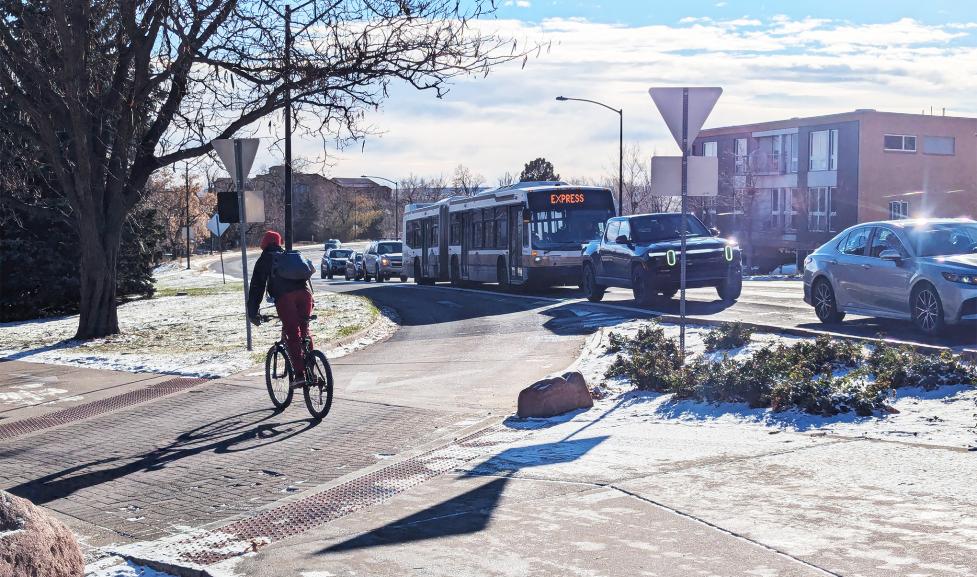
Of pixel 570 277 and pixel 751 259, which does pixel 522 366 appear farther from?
pixel 751 259

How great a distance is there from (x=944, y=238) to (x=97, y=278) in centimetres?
1349

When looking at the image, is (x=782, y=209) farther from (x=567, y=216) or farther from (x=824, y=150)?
(x=567, y=216)

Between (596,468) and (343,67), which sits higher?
(343,67)

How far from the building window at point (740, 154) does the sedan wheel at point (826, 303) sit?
53.0 m

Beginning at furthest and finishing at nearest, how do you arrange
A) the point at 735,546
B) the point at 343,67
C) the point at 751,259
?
the point at 751,259
the point at 343,67
the point at 735,546

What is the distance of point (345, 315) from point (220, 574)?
1746 cm

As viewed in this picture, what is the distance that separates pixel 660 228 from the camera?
22.3 meters

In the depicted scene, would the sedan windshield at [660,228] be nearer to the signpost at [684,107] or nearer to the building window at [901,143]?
the signpost at [684,107]

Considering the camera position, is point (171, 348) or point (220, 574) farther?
point (171, 348)

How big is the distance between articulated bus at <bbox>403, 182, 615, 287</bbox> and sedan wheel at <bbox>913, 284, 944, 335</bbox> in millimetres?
13237

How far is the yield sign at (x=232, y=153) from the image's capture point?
15.4m

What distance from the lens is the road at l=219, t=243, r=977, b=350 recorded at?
45.6 ft

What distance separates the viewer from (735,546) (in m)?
5.18

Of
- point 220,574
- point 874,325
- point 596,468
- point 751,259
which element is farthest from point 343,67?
point 751,259
